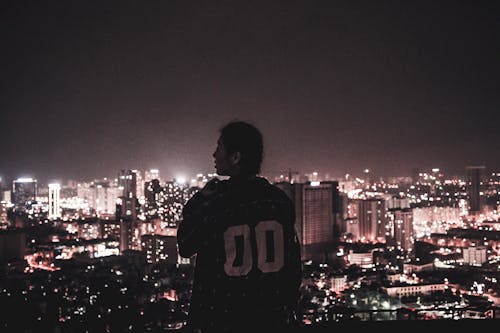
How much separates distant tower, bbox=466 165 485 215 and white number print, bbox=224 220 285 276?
27.1m

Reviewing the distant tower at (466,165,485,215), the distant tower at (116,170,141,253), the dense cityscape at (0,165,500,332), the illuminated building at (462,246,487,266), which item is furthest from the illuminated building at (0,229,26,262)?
the distant tower at (466,165,485,215)

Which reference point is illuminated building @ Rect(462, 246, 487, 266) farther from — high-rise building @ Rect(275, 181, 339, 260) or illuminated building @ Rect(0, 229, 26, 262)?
illuminated building @ Rect(0, 229, 26, 262)

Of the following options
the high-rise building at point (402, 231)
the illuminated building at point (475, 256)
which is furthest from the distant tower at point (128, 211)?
the illuminated building at point (475, 256)

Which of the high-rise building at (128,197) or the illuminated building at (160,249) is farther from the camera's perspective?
the high-rise building at (128,197)

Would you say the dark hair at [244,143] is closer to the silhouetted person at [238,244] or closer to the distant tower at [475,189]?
the silhouetted person at [238,244]

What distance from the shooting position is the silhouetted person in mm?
801

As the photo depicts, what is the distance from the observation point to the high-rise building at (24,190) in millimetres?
30206

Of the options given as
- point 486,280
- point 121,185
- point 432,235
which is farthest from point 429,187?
point 486,280

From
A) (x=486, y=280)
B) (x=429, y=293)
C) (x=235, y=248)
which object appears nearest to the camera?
(x=235, y=248)

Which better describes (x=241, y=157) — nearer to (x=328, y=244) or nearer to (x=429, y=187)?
(x=328, y=244)

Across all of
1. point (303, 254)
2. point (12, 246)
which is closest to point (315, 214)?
point (303, 254)

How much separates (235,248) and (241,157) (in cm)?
14

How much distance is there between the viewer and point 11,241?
51.7 ft

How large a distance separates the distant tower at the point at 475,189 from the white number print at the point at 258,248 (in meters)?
27.1
